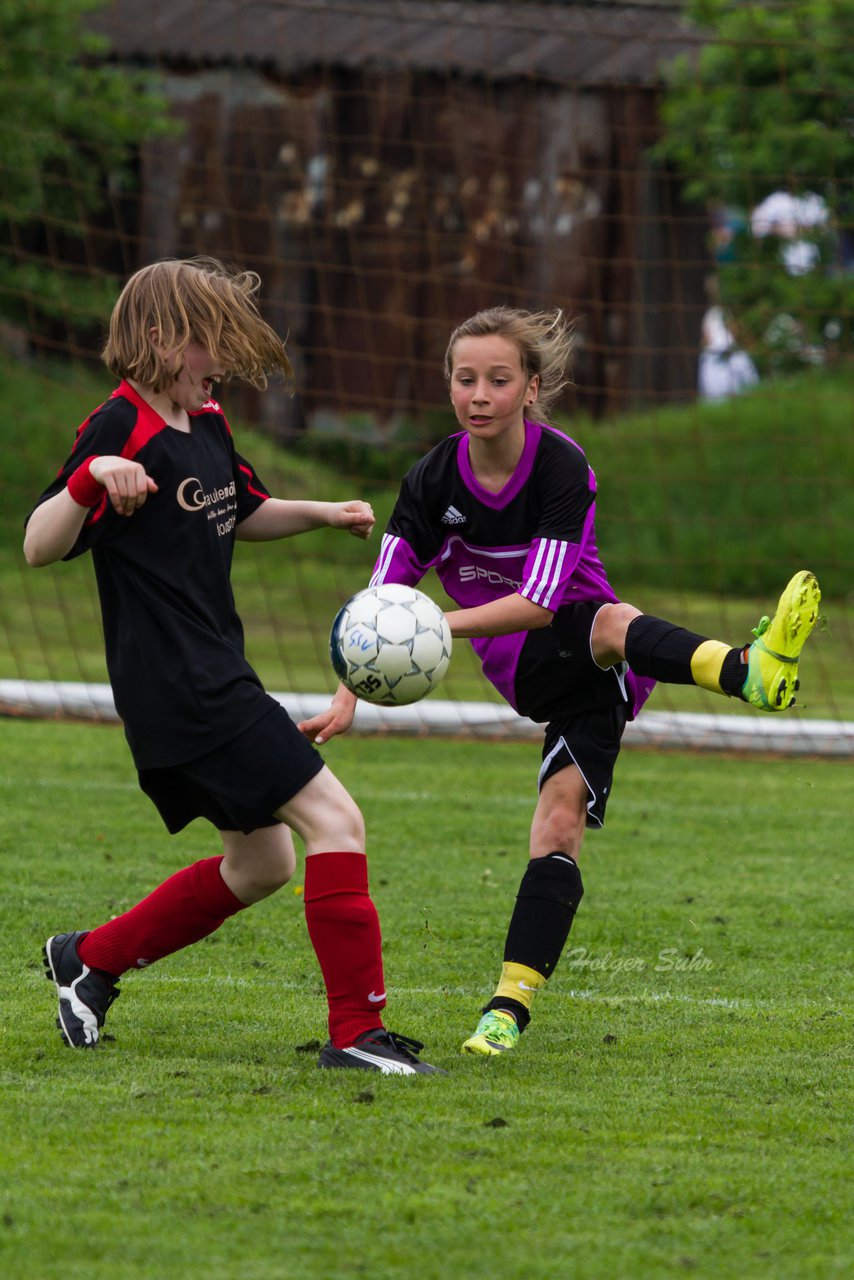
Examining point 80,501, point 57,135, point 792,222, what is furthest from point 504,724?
point 792,222

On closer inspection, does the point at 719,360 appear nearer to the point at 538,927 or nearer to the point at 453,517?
the point at 453,517

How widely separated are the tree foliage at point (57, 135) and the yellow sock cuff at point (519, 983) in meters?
9.57

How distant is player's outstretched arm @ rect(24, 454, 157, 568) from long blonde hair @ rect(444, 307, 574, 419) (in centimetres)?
100

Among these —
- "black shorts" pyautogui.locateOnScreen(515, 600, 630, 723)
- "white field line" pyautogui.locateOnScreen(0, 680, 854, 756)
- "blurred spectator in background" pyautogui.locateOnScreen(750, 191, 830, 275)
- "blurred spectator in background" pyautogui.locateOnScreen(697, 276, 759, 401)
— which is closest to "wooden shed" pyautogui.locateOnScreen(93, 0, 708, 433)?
"blurred spectator in background" pyautogui.locateOnScreen(697, 276, 759, 401)

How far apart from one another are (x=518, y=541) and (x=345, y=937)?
1.12m

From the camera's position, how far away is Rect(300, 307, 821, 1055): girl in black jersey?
423 centimetres

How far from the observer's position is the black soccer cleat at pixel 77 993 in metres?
4.09

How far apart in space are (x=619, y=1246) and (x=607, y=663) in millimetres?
1855

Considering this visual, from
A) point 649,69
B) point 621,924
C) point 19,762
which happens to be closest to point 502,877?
point 621,924

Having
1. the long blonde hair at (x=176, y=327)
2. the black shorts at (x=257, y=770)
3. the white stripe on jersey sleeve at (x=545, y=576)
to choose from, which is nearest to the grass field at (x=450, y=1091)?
the black shorts at (x=257, y=770)

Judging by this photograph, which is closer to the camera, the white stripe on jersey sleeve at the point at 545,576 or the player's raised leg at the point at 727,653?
the white stripe on jersey sleeve at the point at 545,576

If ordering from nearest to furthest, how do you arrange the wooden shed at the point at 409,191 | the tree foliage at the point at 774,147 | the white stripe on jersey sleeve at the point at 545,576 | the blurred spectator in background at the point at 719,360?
the white stripe on jersey sleeve at the point at 545,576, the tree foliage at the point at 774,147, the blurred spectator in background at the point at 719,360, the wooden shed at the point at 409,191

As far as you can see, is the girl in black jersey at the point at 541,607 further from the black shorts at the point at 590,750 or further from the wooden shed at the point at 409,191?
the wooden shed at the point at 409,191

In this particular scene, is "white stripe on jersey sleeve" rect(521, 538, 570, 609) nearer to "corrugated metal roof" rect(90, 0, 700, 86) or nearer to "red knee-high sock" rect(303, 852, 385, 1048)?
"red knee-high sock" rect(303, 852, 385, 1048)
